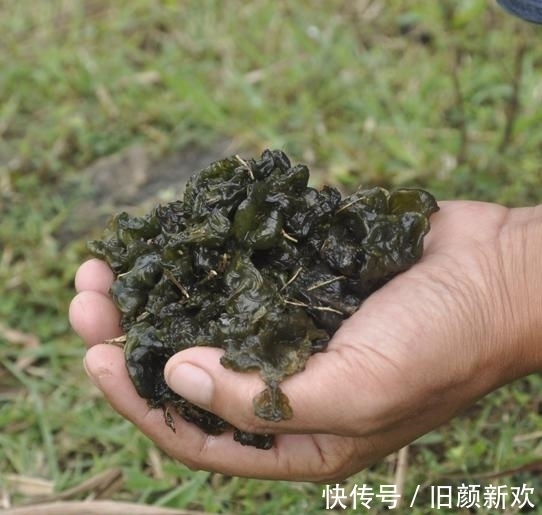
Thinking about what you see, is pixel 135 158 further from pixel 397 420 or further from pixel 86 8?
pixel 397 420

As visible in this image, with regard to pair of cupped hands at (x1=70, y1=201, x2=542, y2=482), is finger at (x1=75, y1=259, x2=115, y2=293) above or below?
above

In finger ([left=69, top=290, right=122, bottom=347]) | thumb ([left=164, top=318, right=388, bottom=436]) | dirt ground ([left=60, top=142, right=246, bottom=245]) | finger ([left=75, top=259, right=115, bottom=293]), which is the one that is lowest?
thumb ([left=164, top=318, right=388, bottom=436])

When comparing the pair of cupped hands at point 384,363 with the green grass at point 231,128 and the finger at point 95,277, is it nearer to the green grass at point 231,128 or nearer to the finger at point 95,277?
the finger at point 95,277

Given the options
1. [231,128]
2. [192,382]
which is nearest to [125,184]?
[231,128]

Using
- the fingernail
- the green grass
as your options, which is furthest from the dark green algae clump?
the green grass

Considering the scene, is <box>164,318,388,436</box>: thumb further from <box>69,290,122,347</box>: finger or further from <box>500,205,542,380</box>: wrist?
<box>500,205,542,380</box>: wrist

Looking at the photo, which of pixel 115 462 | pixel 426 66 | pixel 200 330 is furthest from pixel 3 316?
pixel 426 66

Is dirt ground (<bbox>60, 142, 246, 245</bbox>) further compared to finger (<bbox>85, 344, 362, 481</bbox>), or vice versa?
dirt ground (<bbox>60, 142, 246, 245</bbox>)
